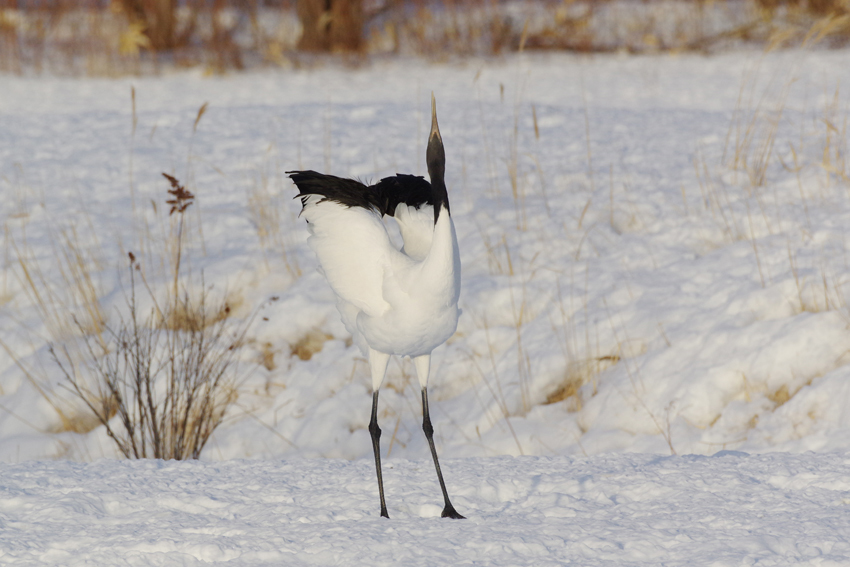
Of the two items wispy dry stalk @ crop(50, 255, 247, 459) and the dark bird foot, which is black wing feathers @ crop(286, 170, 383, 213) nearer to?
the dark bird foot

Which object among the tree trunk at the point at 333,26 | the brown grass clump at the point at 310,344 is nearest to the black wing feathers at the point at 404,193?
the brown grass clump at the point at 310,344

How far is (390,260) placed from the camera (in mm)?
2326

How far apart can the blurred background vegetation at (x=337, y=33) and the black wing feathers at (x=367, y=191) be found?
27.7 ft

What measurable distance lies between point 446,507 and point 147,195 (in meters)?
4.10

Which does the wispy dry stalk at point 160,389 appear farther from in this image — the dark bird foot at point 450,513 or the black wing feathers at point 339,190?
the dark bird foot at point 450,513

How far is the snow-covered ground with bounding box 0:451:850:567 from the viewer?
2119 mm

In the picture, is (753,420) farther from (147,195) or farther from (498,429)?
(147,195)

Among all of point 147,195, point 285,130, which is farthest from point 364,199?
point 285,130

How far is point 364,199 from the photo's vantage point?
2.45 m

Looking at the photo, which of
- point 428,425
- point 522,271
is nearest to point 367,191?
point 428,425

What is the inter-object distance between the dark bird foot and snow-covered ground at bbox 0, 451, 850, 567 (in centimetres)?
3

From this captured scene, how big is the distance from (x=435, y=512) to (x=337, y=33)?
10331 mm

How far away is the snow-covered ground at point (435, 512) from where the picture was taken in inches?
83.4

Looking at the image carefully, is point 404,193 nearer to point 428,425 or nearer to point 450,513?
point 428,425
